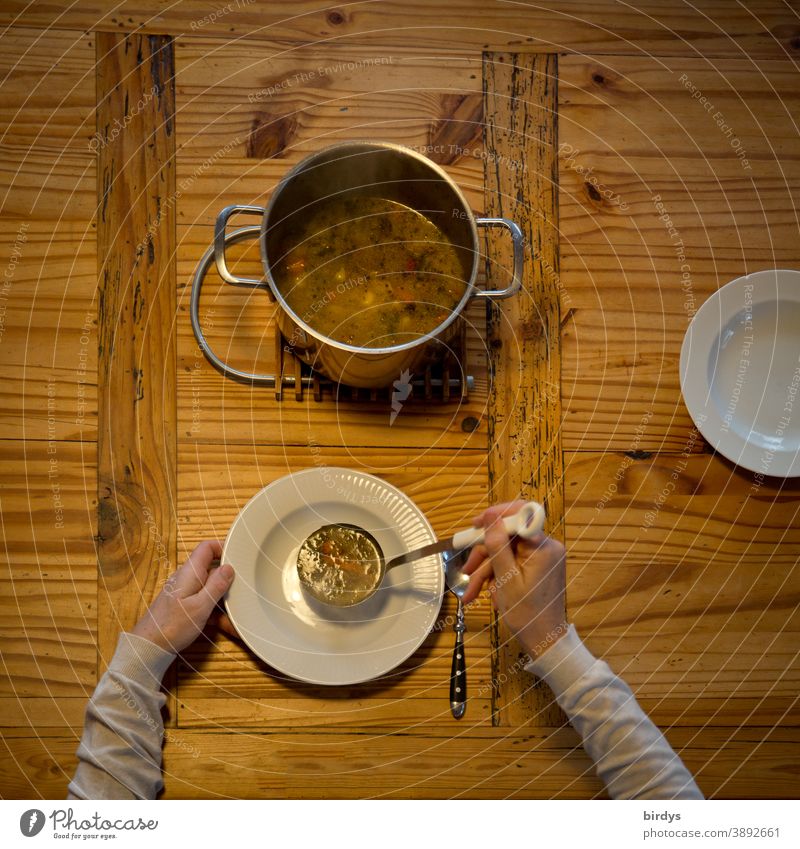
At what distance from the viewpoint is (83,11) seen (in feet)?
2.65

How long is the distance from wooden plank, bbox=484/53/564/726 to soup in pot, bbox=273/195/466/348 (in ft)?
0.35

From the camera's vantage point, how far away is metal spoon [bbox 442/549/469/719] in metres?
0.74

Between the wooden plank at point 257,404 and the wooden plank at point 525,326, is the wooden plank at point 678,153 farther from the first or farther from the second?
the wooden plank at point 257,404

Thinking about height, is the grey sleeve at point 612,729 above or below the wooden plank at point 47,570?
below

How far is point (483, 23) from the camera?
32.9 inches

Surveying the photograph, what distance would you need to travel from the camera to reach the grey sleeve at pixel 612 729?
2.35ft

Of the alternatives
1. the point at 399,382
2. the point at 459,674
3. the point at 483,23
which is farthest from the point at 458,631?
the point at 483,23

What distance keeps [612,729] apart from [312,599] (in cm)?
30

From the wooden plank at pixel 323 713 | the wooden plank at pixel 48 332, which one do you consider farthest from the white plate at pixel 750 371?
the wooden plank at pixel 48 332

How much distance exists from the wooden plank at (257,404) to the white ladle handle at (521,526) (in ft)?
0.42

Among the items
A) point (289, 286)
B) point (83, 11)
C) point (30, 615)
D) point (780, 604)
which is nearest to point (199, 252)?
point (289, 286)

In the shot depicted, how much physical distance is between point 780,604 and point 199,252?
2.22ft

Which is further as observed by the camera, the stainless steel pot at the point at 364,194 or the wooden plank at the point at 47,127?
the wooden plank at the point at 47,127

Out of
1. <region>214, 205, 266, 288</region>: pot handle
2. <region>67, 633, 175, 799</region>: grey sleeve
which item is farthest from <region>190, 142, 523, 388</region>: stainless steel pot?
<region>67, 633, 175, 799</region>: grey sleeve
